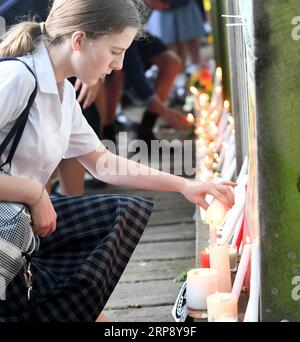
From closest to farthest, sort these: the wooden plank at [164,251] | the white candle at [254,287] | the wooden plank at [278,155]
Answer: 1. the wooden plank at [278,155]
2. the white candle at [254,287]
3. the wooden plank at [164,251]

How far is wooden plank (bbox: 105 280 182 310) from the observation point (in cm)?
393

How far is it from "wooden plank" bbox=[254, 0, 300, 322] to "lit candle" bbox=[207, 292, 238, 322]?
23cm

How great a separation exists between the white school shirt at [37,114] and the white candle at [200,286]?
1.95ft

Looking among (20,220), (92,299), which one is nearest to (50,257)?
(92,299)

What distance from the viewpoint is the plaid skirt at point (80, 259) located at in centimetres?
299

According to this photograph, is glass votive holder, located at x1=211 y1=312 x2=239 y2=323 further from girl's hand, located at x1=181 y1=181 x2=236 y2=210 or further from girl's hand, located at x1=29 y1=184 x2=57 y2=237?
girl's hand, located at x1=29 y1=184 x2=57 y2=237

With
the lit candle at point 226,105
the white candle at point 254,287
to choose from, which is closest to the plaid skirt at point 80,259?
the white candle at point 254,287

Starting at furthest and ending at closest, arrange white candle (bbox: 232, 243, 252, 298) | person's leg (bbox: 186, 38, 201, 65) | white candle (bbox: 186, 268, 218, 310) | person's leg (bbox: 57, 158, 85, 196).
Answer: person's leg (bbox: 186, 38, 201, 65) < person's leg (bbox: 57, 158, 85, 196) < white candle (bbox: 186, 268, 218, 310) < white candle (bbox: 232, 243, 252, 298)

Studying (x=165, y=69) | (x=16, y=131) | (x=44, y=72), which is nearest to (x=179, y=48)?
(x=165, y=69)

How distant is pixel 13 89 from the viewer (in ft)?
9.23

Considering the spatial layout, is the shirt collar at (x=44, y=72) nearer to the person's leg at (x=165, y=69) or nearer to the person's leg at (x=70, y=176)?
the person's leg at (x=70, y=176)

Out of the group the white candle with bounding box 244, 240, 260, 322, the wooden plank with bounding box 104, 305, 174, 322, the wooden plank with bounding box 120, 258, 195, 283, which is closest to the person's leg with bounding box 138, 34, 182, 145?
the wooden plank with bounding box 120, 258, 195, 283

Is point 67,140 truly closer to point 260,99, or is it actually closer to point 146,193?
point 260,99

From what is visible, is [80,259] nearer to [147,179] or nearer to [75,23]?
[147,179]
